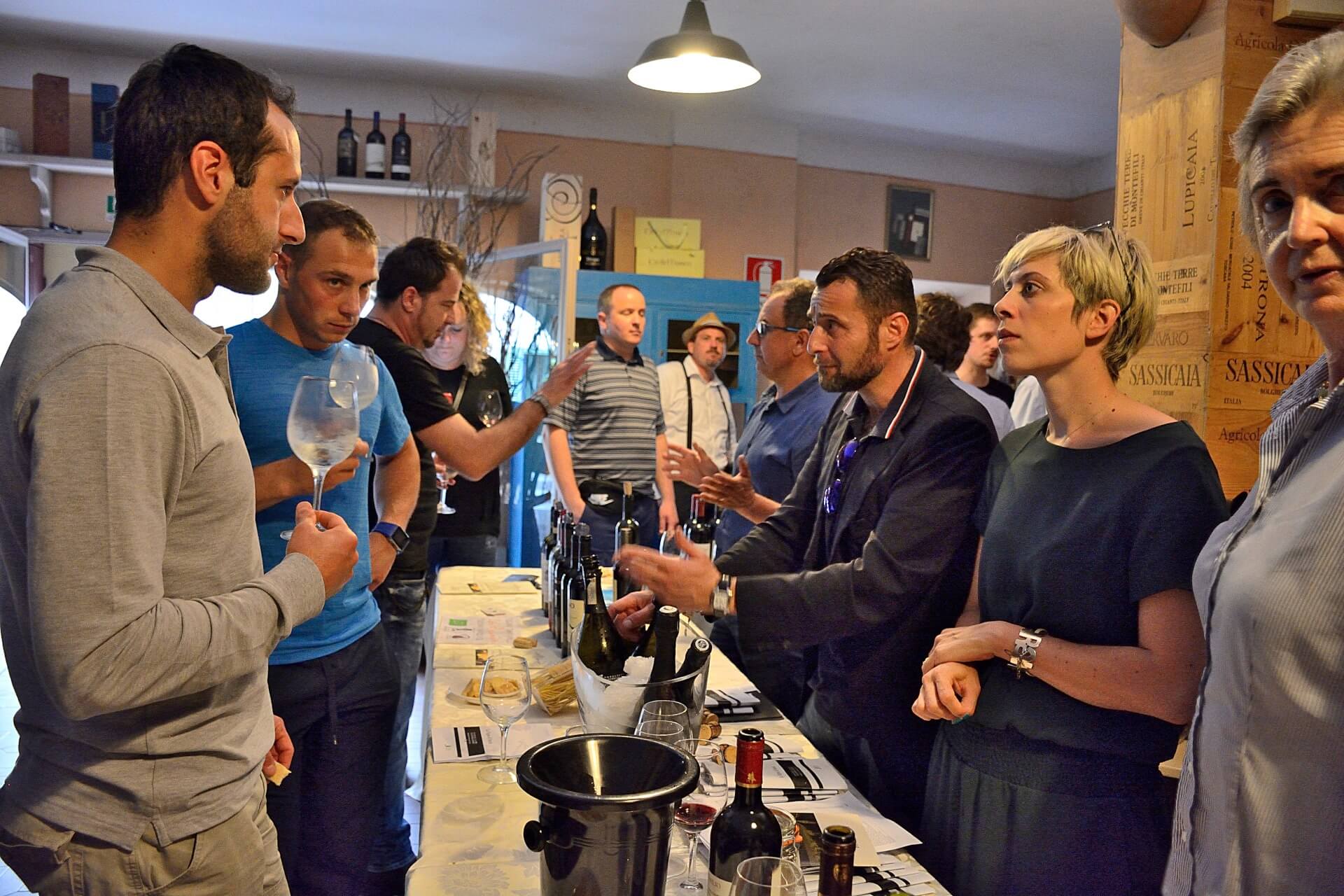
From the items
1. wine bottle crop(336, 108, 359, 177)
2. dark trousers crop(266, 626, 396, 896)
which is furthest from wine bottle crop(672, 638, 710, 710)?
wine bottle crop(336, 108, 359, 177)

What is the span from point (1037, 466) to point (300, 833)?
1603 mm

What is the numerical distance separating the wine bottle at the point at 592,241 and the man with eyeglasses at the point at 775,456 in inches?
121

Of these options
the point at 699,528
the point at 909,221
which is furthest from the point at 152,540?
the point at 909,221

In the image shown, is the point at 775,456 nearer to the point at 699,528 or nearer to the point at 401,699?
the point at 699,528

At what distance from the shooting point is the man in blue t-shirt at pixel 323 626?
1822 millimetres

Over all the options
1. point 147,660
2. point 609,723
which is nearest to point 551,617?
point 609,723

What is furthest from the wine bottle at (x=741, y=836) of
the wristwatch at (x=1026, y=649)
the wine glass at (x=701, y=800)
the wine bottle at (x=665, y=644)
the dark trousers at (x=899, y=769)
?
the dark trousers at (x=899, y=769)

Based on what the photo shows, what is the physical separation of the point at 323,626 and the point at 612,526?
2254 millimetres

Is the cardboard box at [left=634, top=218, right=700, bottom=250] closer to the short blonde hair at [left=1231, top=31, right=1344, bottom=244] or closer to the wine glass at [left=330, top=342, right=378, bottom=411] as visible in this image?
the wine glass at [left=330, top=342, right=378, bottom=411]

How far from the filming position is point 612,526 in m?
4.10

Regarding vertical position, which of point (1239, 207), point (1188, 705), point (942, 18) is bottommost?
point (1188, 705)

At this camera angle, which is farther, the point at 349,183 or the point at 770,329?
the point at 349,183

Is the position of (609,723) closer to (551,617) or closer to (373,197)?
Result: (551,617)

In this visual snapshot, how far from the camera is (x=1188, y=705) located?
4.49 feet
